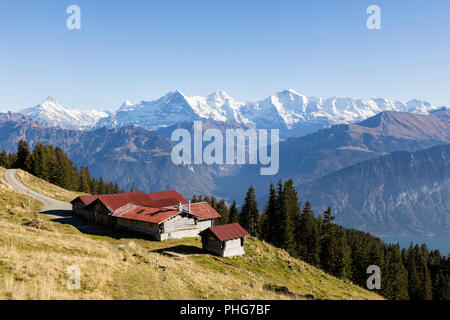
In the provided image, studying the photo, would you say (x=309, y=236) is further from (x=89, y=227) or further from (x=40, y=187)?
(x=40, y=187)

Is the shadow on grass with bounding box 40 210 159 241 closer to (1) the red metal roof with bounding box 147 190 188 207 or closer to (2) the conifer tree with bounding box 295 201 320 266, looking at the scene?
(1) the red metal roof with bounding box 147 190 188 207

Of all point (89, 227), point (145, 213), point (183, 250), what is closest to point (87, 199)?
point (89, 227)

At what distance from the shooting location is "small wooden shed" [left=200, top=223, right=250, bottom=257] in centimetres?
5331

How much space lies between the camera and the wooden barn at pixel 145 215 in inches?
2277

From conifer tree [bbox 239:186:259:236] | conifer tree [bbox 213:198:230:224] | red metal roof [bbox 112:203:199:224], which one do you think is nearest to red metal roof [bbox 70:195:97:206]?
red metal roof [bbox 112:203:199:224]

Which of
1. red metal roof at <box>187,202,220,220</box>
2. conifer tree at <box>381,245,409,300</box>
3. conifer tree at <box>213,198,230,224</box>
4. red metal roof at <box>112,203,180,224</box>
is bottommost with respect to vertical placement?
conifer tree at <box>381,245,409,300</box>

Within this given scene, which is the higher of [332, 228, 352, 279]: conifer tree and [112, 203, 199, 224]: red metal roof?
[112, 203, 199, 224]: red metal roof

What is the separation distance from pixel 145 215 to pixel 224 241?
16618mm

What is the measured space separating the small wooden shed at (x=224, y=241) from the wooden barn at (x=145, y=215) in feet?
24.3

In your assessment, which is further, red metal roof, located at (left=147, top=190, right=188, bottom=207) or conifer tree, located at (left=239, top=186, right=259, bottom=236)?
conifer tree, located at (left=239, top=186, right=259, bottom=236)

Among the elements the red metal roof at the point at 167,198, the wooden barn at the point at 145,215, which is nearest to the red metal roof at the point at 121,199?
the wooden barn at the point at 145,215

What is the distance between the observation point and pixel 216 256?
52.4 m
